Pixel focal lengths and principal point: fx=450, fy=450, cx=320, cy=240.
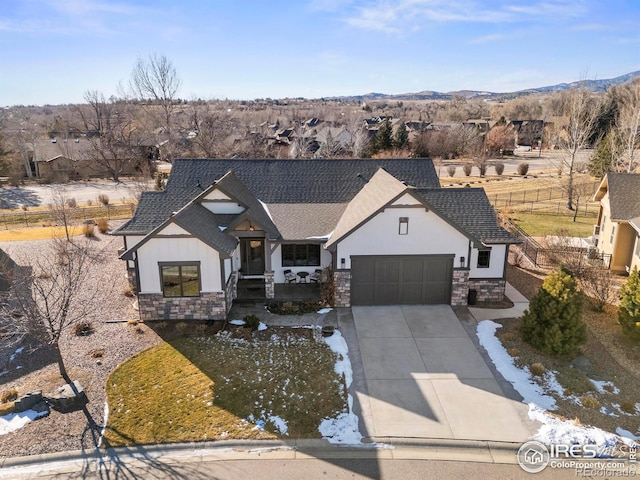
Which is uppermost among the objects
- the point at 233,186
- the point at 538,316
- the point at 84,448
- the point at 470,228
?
the point at 233,186

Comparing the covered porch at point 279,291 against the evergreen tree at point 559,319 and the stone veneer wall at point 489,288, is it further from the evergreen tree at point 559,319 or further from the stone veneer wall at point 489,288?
the evergreen tree at point 559,319

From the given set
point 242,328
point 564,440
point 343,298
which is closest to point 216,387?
point 242,328

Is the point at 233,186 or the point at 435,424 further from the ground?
the point at 233,186

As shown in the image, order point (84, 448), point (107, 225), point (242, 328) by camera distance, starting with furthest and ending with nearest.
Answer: point (107, 225)
point (242, 328)
point (84, 448)

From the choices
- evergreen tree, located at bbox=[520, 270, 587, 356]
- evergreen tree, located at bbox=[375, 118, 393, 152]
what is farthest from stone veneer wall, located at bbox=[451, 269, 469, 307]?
evergreen tree, located at bbox=[375, 118, 393, 152]

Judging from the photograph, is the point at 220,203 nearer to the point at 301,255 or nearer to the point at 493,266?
the point at 301,255

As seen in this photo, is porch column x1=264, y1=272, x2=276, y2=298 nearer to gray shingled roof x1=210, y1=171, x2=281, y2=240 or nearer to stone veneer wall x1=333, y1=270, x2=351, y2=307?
gray shingled roof x1=210, y1=171, x2=281, y2=240

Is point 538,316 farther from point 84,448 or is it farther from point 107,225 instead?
point 107,225

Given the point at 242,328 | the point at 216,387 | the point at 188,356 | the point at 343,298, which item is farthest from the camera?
the point at 343,298

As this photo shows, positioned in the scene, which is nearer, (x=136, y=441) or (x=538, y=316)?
(x=136, y=441)
